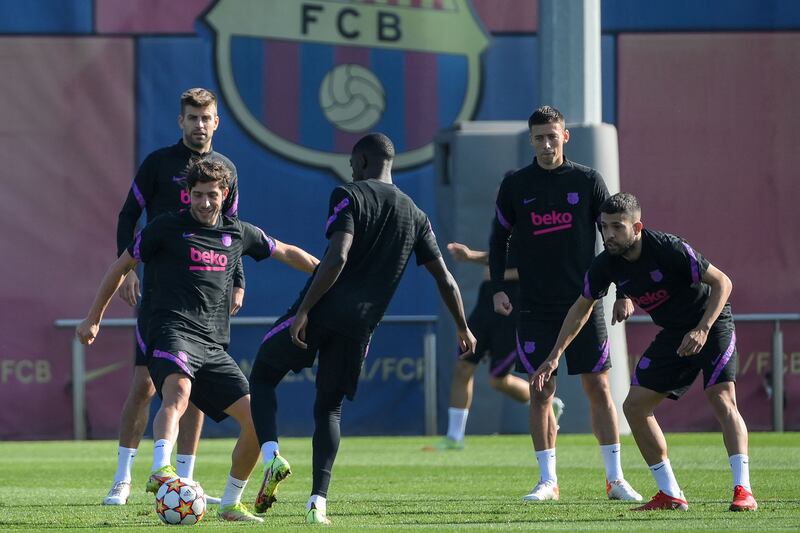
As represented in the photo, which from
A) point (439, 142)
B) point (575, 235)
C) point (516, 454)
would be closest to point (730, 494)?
point (575, 235)

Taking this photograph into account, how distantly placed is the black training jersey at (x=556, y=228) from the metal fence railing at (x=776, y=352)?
7679 millimetres

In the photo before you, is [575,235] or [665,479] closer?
[665,479]

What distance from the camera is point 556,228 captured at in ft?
26.9

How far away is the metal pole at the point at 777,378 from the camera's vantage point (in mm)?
15664

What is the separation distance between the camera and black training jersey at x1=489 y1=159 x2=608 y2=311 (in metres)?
8.16

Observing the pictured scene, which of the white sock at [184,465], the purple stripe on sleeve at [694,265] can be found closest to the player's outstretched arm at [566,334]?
the purple stripe on sleeve at [694,265]

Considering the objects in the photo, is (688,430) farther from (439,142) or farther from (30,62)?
(30,62)

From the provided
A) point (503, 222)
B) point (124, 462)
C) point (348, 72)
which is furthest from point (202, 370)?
point (348, 72)

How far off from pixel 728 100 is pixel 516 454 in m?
5.69

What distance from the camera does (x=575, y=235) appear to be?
8188 millimetres

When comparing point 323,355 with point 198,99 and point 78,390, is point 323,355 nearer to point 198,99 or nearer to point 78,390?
point 198,99

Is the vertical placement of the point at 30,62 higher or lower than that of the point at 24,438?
higher

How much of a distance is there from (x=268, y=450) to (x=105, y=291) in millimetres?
1169

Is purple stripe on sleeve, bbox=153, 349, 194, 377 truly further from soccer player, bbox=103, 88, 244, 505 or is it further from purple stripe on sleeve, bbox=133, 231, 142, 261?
soccer player, bbox=103, 88, 244, 505
